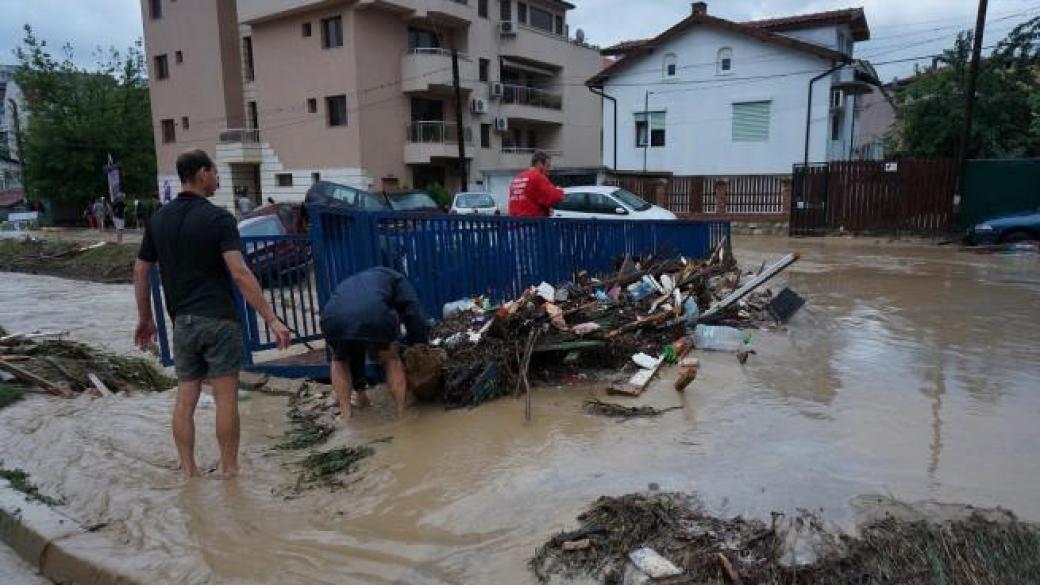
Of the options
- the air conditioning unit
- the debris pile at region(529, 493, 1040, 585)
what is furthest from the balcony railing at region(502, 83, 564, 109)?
the debris pile at region(529, 493, 1040, 585)

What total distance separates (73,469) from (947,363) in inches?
271

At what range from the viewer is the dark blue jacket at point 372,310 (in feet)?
16.0

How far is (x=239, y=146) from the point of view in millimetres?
36719

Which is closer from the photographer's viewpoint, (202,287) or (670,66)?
(202,287)

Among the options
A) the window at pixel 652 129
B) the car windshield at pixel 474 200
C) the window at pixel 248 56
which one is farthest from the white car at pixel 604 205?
the window at pixel 248 56

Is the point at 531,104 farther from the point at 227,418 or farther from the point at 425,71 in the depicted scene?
the point at 227,418

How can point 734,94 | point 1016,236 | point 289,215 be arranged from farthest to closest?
1. point 734,94
2. point 1016,236
3. point 289,215

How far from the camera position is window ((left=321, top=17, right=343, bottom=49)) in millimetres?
33594

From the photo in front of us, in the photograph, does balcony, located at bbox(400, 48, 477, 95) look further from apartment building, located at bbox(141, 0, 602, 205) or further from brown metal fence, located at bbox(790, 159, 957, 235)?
brown metal fence, located at bbox(790, 159, 957, 235)

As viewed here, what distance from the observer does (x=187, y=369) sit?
14.0 feet

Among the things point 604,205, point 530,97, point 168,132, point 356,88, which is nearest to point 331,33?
point 356,88

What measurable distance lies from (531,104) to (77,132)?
2444 centimetres

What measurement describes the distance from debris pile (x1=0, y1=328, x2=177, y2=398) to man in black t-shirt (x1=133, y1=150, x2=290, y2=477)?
3.07 metres

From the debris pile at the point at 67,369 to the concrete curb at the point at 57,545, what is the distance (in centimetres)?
285
